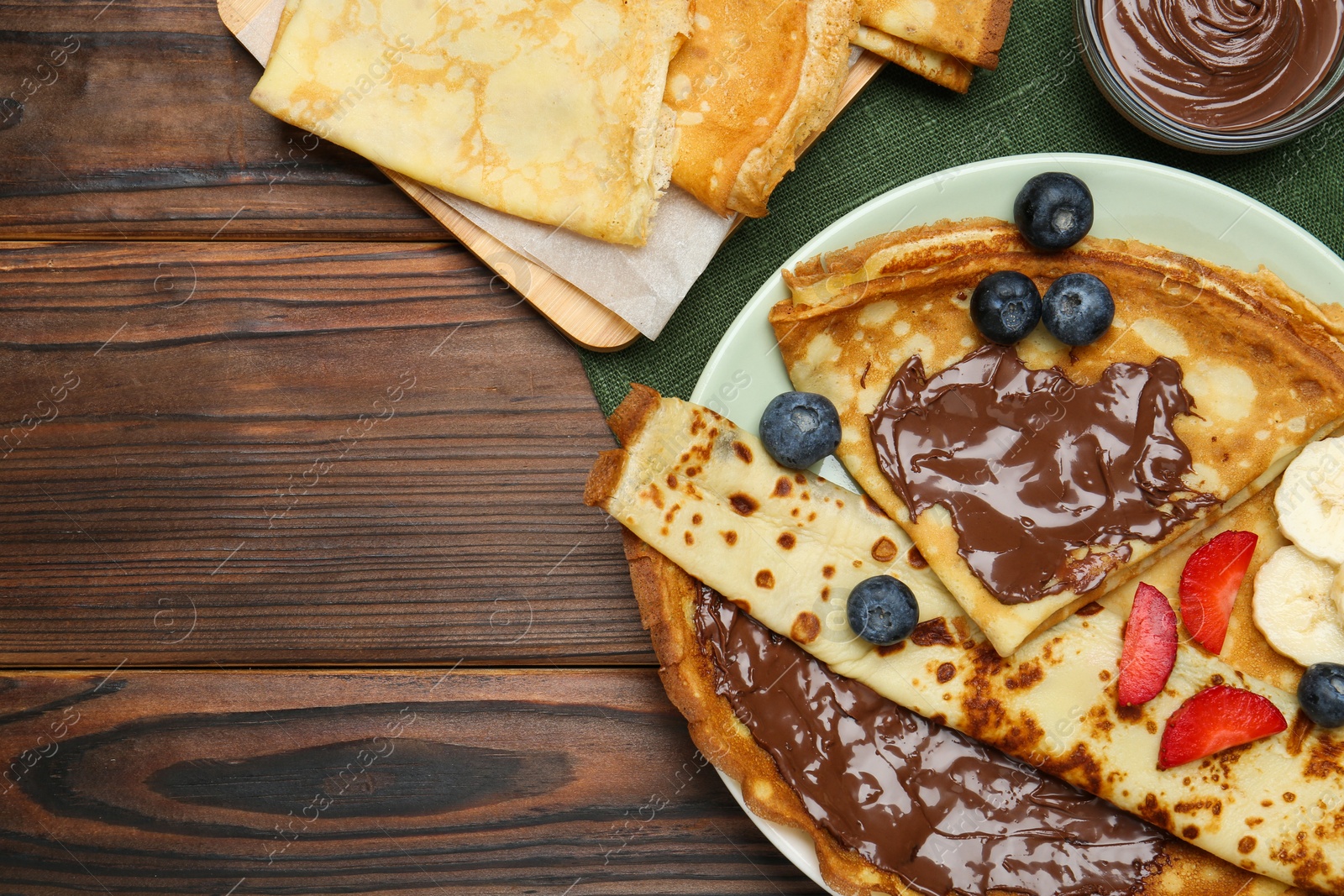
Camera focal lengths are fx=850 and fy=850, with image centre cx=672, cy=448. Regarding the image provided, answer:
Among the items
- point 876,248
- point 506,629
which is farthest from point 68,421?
point 876,248

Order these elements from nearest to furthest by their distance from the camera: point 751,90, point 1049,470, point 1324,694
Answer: point 1324,694
point 1049,470
point 751,90

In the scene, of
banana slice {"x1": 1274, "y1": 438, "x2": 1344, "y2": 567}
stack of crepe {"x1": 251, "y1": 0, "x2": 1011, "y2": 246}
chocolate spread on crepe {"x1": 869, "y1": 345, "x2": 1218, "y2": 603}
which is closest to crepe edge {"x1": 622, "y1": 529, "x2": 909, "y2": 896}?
chocolate spread on crepe {"x1": 869, "y1": 345, "x2": 1218, "y2": 603}

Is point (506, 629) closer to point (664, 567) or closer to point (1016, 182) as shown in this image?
point (664, 567)

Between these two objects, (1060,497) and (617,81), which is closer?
(1060,497)

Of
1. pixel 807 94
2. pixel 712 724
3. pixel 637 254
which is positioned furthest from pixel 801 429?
pixel 807 94

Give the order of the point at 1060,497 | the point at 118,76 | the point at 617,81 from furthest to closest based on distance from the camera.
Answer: the point at 118,76, the point at 617,81, the point at 1060,497

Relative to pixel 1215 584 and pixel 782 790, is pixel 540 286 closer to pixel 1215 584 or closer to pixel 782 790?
pixel 782 790

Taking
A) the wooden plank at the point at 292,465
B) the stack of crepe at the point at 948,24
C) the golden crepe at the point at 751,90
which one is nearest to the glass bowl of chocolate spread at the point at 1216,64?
the stack of crepe at the point at 948,24

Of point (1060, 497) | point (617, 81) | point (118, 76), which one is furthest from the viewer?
point (118, 76)
